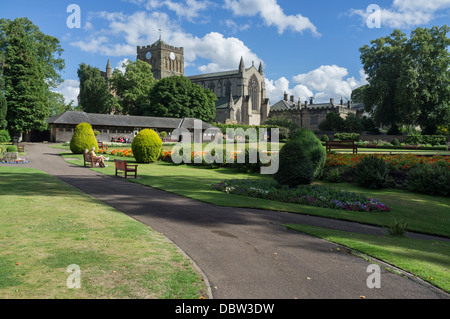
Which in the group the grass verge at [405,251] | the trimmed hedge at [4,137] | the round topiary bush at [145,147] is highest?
the trimmed hedge at [4,137]

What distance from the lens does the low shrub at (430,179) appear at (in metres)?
14.6

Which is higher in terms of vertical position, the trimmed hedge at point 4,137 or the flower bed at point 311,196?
the trimmed hedge at point 4,137

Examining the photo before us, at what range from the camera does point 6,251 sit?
19.0ft

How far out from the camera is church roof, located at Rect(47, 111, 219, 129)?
49031 mm

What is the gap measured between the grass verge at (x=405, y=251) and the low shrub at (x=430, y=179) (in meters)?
7.65

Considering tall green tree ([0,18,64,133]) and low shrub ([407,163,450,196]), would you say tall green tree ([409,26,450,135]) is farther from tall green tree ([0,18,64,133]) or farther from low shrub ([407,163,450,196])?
tall green tree ([0,18,64,133])

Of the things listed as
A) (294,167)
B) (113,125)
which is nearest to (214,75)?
(113,125)

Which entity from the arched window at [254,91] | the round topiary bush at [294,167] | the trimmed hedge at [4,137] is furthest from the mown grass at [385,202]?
the arched window at [254,91]

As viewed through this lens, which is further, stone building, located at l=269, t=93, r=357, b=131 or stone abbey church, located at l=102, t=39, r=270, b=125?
stone abbey church, located at l=102, t=39, r=270, b=125

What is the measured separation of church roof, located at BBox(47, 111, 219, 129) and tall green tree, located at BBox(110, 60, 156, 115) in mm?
8755

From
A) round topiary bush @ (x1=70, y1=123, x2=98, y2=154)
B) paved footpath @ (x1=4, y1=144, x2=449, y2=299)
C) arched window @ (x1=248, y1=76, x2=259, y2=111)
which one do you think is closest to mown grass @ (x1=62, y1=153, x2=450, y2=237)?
paved footpath @ (x1=4, y1=144, x2=449, y2=299)

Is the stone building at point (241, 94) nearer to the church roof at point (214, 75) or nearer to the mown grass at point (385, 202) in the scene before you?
the church roof at point (214, 75)
